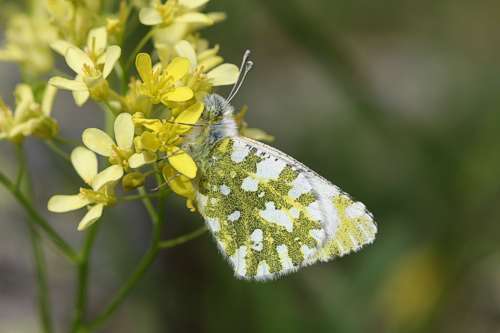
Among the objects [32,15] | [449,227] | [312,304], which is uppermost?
[32,15]

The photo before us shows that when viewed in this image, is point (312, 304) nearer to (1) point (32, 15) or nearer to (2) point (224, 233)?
(2) point (224, 233)

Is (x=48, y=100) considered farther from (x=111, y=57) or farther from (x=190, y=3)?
(x=190, y=3)

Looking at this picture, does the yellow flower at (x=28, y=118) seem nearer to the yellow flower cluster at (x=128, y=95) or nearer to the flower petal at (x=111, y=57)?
the yellow flower cluster at (x=128, y=95)

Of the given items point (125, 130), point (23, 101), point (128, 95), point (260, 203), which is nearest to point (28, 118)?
point (23, 101)

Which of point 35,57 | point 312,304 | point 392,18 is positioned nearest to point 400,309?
point 312,304

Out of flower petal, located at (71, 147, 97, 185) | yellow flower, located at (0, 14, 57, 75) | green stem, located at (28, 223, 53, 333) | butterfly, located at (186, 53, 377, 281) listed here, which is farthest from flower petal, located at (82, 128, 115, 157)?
yellow flower, located at (0, 14, 57, 75)

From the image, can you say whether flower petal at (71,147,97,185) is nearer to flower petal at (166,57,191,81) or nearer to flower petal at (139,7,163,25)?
flower petal at (166,57,191,81)
